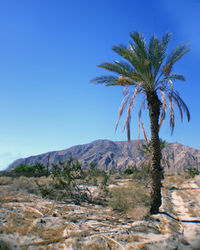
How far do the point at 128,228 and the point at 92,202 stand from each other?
5501 millimetres

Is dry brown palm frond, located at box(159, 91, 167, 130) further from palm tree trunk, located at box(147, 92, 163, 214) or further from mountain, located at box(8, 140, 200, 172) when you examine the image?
mountain, located at box(8, 140, 200, 172)

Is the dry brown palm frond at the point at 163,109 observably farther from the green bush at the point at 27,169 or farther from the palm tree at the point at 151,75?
the green bush at the point at 27,169

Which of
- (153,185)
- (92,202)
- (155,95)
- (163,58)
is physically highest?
(163,58)

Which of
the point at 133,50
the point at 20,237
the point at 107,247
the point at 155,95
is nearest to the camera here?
the point at 107,247

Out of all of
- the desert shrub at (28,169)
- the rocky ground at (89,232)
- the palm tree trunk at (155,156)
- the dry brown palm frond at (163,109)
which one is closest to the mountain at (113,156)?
the desert shrub at (28,169)

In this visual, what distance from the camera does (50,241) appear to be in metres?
4.60

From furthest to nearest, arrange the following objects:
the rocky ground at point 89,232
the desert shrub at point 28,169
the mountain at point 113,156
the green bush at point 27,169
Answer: the mountain at point 113,156, the green bush at point 27,169, the desert shrub at point 28,169, the rocky ground at point 89,232

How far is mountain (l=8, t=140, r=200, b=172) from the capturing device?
420 feet

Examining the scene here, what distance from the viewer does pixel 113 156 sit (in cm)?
16062

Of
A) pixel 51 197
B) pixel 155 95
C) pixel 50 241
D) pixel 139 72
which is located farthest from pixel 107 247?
pixel 51 197

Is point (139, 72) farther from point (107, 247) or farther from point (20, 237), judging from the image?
point (20, 237)

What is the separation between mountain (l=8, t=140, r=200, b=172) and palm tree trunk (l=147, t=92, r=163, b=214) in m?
117

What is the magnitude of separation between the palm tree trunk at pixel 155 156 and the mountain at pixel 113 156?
117 meters

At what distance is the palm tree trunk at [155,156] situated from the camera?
754 cm
